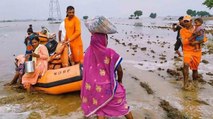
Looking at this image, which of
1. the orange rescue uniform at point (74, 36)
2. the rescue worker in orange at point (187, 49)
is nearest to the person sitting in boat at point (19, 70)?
the orange rescue uniform at point (74, 36)

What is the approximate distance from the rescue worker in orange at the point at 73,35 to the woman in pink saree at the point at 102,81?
358cm

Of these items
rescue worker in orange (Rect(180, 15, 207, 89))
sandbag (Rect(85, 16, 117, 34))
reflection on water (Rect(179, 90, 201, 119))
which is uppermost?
sandbag (Rect(85, 16, 117, 34))

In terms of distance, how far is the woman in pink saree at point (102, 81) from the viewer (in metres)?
4.14

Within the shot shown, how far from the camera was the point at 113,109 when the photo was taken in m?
4.29

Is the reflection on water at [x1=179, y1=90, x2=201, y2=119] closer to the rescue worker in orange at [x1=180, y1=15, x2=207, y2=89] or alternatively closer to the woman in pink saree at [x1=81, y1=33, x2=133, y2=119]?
the rescue worker in orange at [x1=180, y1=15, x2=207, y2=89]

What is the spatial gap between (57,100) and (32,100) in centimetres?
54

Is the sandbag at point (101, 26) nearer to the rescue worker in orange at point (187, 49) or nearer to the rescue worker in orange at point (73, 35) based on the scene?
the rescue worker in orange at point (187, 49)

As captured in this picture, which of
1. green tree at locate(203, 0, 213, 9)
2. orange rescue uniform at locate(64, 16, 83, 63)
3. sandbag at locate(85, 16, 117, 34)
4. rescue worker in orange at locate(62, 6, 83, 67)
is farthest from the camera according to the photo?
green tree at locate(203, 0, 213, 9)

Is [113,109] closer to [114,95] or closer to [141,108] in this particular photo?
[114,95]

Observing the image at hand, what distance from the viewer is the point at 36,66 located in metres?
7.09

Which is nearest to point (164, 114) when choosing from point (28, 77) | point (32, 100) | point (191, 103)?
point (191, 103)

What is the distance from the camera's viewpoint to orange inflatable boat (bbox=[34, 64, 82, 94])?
6.63 m

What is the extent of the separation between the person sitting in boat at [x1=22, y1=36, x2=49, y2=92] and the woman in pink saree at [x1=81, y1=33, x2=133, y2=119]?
2.86 metres

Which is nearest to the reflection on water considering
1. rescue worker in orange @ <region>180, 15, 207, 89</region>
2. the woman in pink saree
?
rescue worker in orange @ <region>180, 15, 207, 89</region>
